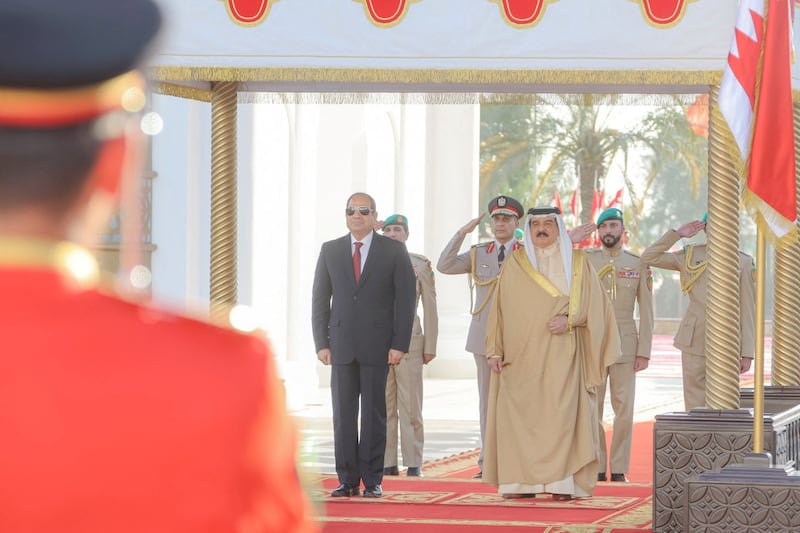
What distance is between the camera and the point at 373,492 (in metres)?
8.16

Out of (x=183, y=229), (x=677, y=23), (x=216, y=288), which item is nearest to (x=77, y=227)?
(x=677, y=23)

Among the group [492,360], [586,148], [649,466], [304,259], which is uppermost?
[586,148]

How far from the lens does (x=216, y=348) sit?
1257 mm

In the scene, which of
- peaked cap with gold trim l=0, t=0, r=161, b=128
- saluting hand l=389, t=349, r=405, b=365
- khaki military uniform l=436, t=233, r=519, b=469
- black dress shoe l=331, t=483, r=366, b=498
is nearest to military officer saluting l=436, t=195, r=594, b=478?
khaki military uniform l=436, t=233, r=519, b=469

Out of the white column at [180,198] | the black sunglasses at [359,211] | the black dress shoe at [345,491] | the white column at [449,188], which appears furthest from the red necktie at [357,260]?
the white column at [449,188]

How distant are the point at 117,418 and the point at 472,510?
6702 mm

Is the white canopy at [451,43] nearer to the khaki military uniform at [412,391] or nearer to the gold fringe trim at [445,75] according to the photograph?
the gold fringe trim at [445,75]

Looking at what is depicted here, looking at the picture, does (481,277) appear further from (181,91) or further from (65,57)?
(65,57)

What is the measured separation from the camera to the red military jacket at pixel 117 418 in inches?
46.1

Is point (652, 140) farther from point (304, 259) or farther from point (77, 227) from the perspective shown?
point (77, 227)

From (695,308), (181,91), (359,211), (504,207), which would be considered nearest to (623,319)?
(695,308)

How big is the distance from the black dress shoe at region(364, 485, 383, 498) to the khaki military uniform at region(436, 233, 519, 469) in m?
1.63

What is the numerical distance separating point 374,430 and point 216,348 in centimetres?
704

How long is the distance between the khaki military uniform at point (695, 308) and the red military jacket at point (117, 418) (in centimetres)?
907
